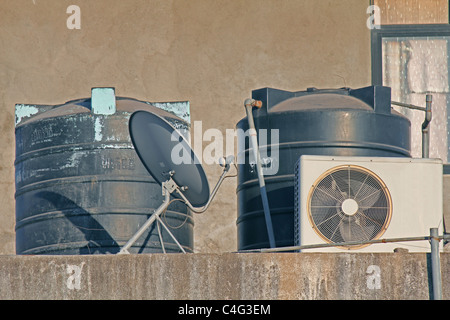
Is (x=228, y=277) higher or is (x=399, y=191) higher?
(x=399, y=191)

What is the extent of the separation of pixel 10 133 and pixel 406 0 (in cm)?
Result: 532

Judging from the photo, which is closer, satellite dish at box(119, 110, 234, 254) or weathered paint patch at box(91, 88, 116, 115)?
satellite dish at box(119, 110, 234, 254)

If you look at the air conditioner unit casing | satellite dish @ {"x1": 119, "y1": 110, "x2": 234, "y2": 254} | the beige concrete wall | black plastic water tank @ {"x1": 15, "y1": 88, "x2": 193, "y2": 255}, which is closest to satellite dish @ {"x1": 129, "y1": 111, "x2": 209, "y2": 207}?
satellite dish @ {"x1": 119, "y1": 110, "x2": 234, "y2": 254}

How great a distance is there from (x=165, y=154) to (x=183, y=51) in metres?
5.61

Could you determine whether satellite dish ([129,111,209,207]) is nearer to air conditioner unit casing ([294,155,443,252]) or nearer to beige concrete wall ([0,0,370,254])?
air conditioner unit casing ([294,155,443,252])

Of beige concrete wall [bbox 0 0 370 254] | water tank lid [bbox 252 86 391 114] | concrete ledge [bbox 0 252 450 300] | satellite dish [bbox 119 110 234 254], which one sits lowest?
concrete ledge [bbox 0 252 450 300]

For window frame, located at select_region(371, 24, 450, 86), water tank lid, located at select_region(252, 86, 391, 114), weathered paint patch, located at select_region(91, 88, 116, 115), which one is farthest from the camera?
window frame, located at select_region(371, 24, 450, 86)

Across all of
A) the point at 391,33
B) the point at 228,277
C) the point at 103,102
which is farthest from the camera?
the point at 391,33

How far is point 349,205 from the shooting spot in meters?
8.43

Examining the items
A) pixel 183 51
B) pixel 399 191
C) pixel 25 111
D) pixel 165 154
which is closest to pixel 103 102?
pixel 25 111

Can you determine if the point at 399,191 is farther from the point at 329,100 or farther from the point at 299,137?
the point at 329,100

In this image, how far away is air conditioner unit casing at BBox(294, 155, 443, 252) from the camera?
841cm

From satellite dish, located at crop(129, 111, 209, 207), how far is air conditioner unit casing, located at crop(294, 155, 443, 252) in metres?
0.80

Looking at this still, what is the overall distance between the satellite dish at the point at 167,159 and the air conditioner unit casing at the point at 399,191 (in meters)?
0.74
